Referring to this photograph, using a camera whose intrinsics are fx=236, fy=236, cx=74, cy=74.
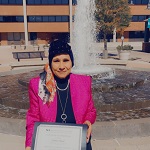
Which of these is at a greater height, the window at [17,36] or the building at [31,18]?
the building at [31,18]

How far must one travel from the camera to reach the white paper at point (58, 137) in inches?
78.2

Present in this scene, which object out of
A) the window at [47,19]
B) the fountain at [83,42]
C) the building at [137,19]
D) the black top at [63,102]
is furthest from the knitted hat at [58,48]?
the building at [137,19]

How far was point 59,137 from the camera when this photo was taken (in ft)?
6.56

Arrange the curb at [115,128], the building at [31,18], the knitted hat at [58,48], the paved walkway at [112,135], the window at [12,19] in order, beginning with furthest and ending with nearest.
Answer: the window at [12,19], the building at [31,18], the curb at [115,128], the paved walkway at [112,135], the knitted hat at [58,48]

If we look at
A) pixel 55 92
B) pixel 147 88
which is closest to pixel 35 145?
pixel 55 92

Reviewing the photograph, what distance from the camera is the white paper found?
199 cm

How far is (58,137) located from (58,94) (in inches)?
17.7

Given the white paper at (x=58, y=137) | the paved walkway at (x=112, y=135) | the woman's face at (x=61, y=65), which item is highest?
the woman's face at (x=61, y=65)

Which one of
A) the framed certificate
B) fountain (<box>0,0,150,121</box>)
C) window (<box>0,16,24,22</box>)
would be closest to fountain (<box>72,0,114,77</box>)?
fountain (<box>0,0,150,121</box>)

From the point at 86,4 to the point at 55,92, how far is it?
16.7 m

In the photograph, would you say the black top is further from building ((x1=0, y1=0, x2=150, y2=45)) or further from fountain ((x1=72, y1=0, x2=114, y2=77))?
building ((x1=0, y1=0, x2=150, y2=45))

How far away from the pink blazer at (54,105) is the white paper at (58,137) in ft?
0.83

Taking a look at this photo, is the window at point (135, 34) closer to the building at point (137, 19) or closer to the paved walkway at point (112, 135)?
the building at point (137, 19)

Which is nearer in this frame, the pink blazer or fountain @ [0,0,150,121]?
the pink blazer
